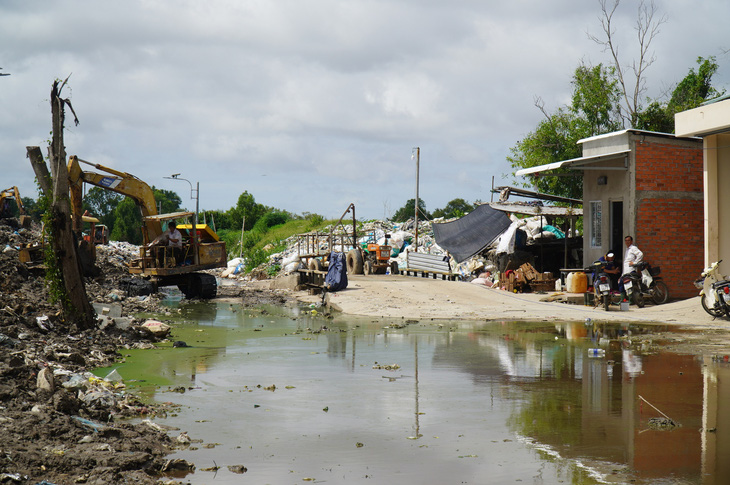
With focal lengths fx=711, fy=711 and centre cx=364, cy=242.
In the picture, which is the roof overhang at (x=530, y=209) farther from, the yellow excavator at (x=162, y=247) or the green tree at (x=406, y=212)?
the green tree at (x=406, y=212)

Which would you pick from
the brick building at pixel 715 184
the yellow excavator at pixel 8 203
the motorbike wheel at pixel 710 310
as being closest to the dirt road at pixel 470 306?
the motorbike wheel at pixel 710 310

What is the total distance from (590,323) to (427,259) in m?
12.8

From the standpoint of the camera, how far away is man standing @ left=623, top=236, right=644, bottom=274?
1695 cm

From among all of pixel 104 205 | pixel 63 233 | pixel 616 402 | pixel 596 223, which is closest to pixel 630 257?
pixel 596 223

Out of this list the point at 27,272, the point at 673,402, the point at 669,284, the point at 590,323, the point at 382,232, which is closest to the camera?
the point at 673,402

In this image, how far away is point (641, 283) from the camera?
1717cm

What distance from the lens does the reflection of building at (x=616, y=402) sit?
5.71m

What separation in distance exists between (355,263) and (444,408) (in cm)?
2076

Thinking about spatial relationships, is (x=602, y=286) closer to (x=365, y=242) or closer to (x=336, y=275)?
(x=336, y=275)

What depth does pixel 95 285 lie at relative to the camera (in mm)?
21484

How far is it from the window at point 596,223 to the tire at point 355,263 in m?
10.4

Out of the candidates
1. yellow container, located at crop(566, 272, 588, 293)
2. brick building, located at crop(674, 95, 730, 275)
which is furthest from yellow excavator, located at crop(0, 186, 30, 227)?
brick building, located at crop(674, 95, 730, 275)

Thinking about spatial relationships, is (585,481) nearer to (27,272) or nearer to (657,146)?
(657,146)

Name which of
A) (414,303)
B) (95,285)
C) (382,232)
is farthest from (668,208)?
(382,232)
